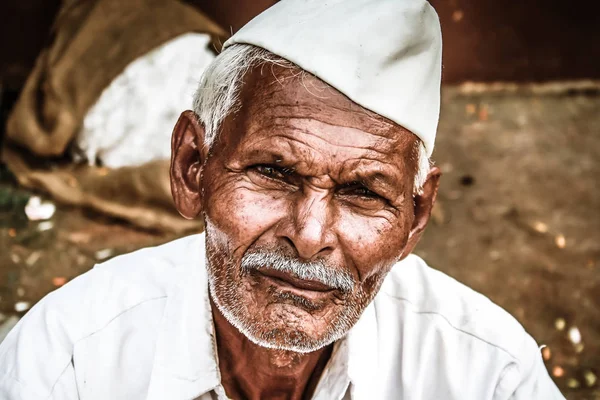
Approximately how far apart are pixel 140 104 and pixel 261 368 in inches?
173

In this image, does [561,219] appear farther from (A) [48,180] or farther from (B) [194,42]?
(A) [48,180]

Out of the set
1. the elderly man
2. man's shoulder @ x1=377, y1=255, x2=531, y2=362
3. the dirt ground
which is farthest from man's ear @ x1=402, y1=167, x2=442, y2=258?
the dirt ground

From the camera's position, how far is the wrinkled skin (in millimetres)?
2230

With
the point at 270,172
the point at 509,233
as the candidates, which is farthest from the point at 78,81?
the point at 270,172

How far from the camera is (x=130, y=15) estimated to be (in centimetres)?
664

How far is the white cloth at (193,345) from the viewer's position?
2.52 metres

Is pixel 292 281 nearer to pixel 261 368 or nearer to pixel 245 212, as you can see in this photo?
pixel 245 212

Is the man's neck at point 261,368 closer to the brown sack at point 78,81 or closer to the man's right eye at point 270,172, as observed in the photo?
the man's right eye at point 270,172

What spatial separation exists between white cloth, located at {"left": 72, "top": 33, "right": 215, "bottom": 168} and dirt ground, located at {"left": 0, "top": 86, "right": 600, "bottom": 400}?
0.72 m

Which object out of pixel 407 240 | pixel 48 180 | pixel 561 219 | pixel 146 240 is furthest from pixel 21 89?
pixel 407 240

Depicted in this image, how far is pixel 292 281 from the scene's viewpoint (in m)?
2.26

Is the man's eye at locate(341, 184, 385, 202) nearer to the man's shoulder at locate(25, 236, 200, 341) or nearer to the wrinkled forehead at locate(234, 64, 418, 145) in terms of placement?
the wrinkled forehead at locate(234, 64, 418, 145)

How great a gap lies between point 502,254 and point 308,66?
4327mm

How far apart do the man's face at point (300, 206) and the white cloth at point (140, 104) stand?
432 centimetres
